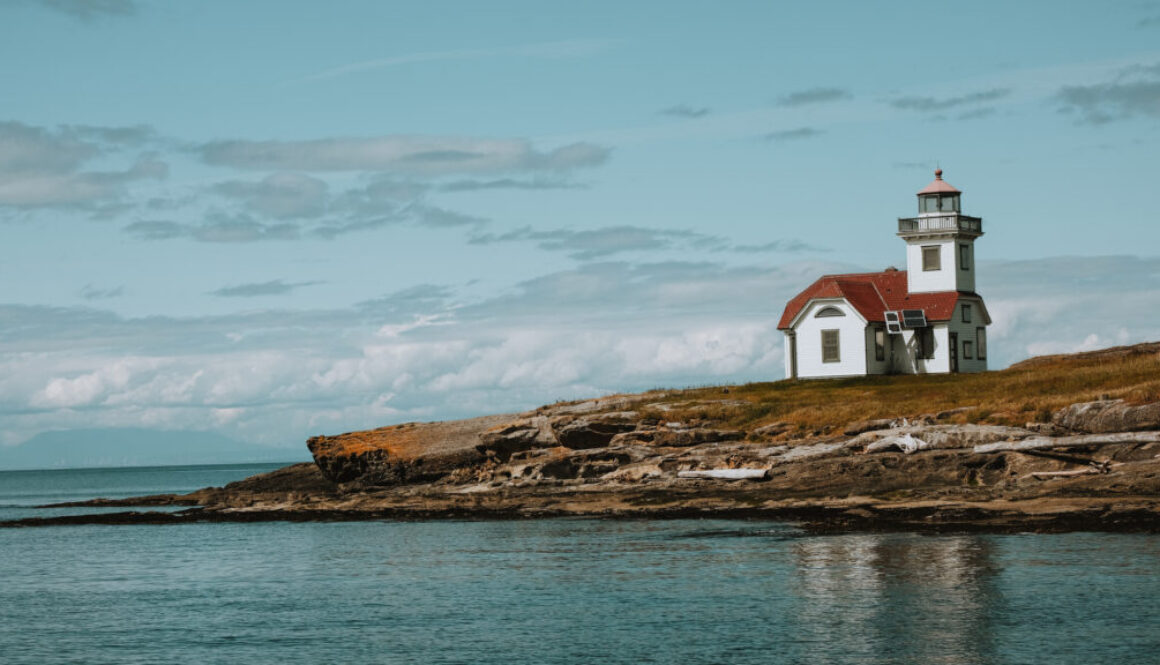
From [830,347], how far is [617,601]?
136ft

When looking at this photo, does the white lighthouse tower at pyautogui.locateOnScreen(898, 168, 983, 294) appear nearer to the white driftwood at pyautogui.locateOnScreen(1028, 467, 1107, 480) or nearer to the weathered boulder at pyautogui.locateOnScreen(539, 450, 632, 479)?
the weathered boulder at pyautogui.locateOnScreen(539, 450, 632, 479)

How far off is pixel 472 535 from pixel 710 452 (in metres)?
12.3

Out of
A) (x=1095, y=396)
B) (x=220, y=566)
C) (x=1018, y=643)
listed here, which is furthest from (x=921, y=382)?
(x=1018, y=643)

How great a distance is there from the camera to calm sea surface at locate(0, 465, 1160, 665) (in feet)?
84.2

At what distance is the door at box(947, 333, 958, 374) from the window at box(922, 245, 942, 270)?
3948 mm

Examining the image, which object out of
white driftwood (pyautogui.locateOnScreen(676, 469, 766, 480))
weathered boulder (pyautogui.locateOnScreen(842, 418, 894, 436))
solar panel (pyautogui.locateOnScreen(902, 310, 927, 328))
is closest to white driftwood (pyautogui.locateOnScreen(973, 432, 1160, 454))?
weathered boulder (pyautogui.locateOnScreen(842, 418, 894, 436))

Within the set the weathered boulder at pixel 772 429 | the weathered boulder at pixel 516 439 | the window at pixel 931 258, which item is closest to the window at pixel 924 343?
the window at pixel 931 258

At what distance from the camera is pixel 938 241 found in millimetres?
70812

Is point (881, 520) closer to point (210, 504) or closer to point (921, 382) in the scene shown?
point (921, 382)

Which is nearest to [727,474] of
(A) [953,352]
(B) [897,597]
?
(A) [953,352]

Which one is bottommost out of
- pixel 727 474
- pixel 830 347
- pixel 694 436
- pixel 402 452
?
pixel 727 474

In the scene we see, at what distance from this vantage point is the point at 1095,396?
167ft

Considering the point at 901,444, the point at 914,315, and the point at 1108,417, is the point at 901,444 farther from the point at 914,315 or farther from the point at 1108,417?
the point at 914,315

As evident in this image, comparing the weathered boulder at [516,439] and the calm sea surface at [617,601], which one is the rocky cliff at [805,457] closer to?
the weathered boulder at [516,439]
